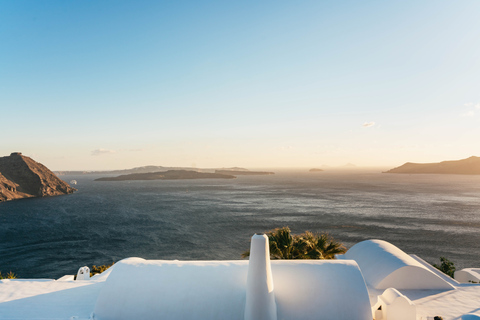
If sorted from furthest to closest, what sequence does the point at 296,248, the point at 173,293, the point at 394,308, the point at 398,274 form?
1. the point at 296,248
2. the point at 398,274
3. the point at 394,308
4. the point at 173,293

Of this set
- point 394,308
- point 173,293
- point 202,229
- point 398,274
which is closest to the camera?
point 173,293

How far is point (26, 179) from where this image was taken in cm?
12306

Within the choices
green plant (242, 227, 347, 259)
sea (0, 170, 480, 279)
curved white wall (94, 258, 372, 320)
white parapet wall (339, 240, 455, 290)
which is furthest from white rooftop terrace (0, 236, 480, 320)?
sea (0, 170, 480, 279)

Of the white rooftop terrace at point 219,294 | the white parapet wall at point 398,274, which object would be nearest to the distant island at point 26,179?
the white rooftop terrace at point 219,294

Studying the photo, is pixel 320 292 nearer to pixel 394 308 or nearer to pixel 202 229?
pixel 394 308

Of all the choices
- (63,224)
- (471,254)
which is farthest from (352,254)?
(63,224)

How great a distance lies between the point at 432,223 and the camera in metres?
61.0

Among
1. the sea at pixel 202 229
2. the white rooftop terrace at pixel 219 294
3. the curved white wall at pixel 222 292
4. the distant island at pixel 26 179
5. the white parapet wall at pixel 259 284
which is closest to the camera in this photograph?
the white parapet wall at pixel 259 284

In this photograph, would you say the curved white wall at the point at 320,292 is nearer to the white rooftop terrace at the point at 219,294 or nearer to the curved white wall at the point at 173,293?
the white rooftop terrace at the point at 219,294

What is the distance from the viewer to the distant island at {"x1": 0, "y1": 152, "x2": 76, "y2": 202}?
386 ft

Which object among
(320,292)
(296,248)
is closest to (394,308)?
(320,292)

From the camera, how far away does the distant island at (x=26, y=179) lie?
118 m

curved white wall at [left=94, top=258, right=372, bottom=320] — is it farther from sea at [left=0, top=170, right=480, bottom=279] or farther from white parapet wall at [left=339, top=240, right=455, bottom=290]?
sea at [left=0, top=170, right=480, bottom=279]

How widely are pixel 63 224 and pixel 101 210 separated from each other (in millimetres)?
17406
